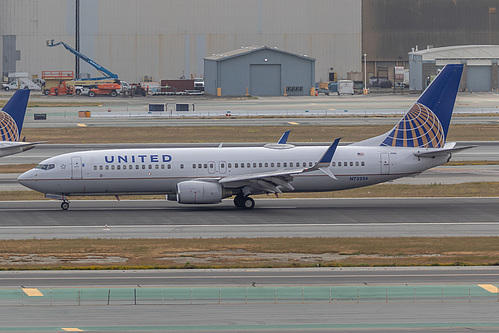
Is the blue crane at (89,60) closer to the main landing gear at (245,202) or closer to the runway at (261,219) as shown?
the runway at (261,219)

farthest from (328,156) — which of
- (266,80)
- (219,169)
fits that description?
(266,80)

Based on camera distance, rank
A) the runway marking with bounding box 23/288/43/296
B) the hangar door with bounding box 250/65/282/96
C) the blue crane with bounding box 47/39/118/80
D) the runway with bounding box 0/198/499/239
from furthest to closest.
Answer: the blue crane with bounding box 47/39/118/80, the hangar door with bounding box 250/65/282/96, the runway with bounding box 0/198/499/239, the runway marking with bounding box 23/288/43/296

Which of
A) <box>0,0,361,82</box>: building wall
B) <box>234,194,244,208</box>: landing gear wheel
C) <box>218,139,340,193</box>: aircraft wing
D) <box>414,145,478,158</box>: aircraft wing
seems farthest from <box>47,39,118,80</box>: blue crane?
<box>414,145,478,158</box>: aircraft wing

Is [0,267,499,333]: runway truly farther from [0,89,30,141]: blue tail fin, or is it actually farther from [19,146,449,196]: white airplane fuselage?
[0,89,30,141]: blue tail fin

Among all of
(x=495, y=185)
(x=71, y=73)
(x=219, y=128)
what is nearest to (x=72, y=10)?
(x=71, y=73)

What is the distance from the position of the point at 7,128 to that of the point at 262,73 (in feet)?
310

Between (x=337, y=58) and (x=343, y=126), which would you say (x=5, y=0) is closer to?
(x=337, y=58)

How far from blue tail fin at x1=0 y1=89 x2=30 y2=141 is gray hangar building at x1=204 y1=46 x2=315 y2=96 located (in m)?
88.8

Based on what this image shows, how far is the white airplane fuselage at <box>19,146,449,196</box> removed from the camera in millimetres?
49031

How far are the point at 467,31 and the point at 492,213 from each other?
437 ft

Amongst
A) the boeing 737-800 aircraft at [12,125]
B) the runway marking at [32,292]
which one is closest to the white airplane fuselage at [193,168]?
the boeing 737-800 aircraft at [12,125]

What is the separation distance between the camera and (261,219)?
45750 mm

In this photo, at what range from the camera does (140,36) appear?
523 ft

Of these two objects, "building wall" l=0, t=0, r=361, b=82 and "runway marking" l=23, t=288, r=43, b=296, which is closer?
"runway marking" l=23, t=288, r=43, b=296
